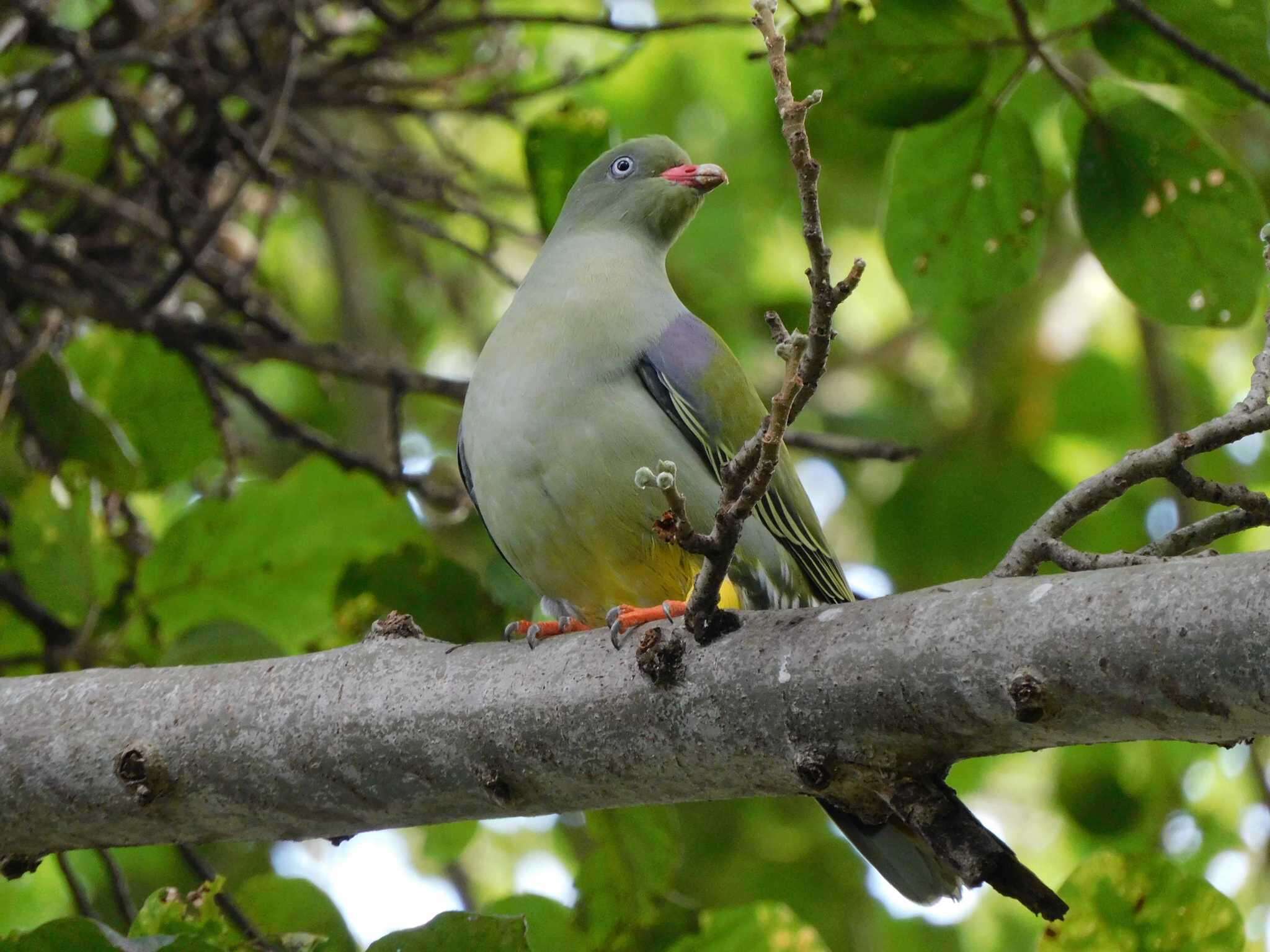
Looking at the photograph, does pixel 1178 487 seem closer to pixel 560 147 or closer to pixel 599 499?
pixel 599 499

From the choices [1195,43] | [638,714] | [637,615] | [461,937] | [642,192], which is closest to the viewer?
[638,714]

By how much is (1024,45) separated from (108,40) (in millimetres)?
2486

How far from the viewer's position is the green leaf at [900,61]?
112 inches

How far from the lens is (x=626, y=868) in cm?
270

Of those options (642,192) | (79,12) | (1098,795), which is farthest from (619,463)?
(79,12)

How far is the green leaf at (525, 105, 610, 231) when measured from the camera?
137 inches

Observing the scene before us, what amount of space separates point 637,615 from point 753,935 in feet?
2.28

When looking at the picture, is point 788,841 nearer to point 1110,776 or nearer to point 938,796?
point 1110,776

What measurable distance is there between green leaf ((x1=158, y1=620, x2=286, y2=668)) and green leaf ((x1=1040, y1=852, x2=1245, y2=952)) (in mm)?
1588

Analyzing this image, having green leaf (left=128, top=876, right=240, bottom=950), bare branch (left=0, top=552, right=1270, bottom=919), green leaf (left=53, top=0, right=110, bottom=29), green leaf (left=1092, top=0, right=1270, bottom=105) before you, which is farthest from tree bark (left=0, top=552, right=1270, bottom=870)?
green leaf (left=53, top=0, right=110, bottom=29)

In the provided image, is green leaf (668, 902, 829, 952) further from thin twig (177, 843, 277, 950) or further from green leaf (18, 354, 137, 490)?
green leaf (18, 354, 137, 490)

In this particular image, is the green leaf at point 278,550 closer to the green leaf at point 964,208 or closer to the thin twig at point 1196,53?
the green leaf at point 964,208

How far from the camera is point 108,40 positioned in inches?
156

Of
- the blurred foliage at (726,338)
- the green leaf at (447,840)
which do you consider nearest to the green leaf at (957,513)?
the blurred foliage at (726,338)
